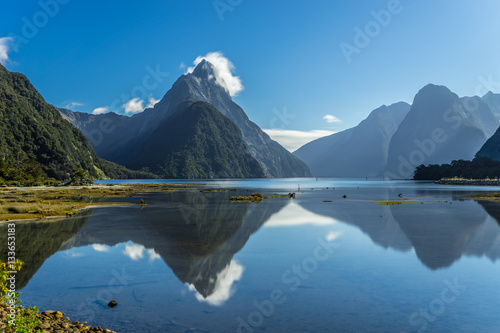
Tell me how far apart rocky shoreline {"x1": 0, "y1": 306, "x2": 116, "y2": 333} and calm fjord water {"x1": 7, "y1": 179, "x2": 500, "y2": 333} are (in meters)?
0.73

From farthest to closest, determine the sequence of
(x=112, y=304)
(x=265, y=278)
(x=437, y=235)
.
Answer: (x=437, y=235)
(x=265, y=278)
(x=112, y=304)

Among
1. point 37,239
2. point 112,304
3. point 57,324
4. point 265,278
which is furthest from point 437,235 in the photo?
point 37,239

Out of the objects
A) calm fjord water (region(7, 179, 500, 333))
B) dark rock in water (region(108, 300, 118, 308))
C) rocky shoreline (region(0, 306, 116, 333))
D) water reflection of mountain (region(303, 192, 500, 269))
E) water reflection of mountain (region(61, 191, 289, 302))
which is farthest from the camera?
water reflection of mountain (region(303, 192, 500, 269))

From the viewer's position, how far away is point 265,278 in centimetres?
1817

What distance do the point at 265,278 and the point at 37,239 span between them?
2047 cm

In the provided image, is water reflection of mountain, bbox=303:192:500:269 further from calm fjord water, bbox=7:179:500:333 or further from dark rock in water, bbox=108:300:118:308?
dark rock in water, bbox=108:300:118:308

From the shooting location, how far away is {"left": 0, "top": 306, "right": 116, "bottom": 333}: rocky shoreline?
11.0 meters

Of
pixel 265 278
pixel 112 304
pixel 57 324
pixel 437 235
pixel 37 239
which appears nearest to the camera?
pixel 57 324

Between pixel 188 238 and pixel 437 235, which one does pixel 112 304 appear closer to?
pixel 188 238

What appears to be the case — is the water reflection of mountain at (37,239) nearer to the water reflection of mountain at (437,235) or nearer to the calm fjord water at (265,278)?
the calm fjord water at (265,278)

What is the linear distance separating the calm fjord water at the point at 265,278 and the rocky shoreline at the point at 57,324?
0.73 metres

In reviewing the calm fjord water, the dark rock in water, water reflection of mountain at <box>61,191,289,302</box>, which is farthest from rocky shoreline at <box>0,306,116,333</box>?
water reflection of mountain at <box>61,191,289,302</box>

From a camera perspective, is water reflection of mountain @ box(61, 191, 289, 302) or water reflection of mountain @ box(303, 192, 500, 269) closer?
water reflection of mountain @ box(61, 191, 289, 302)

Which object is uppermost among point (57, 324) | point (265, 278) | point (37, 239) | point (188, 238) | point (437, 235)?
point (437, 235)
